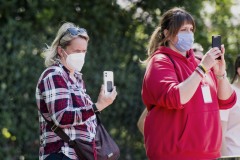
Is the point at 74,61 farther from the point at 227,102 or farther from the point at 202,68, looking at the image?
the point at 227,102

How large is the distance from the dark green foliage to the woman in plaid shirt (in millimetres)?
2199

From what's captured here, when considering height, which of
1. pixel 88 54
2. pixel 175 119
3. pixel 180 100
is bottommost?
pixel 175 119

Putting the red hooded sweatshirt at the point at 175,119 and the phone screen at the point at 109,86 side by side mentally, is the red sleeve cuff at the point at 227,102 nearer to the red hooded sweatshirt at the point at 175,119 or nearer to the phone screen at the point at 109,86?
the red hooded sweatshirt at the point at 175,119

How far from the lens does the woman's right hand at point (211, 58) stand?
4.33 metres

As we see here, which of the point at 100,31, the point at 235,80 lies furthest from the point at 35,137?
the point at 235,80

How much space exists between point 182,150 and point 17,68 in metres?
2.79

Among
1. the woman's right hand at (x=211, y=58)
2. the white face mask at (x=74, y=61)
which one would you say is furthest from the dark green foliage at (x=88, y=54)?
the woman's right hand at (x=211, y=58)

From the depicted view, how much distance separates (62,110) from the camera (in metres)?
4.25

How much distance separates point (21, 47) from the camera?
670cm

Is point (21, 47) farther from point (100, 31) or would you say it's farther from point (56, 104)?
point (56, 104)

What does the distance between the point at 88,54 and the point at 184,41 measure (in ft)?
9.07

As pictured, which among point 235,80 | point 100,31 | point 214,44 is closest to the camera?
point 214,44

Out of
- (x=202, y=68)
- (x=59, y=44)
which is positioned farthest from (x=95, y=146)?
(x=202, y=68)

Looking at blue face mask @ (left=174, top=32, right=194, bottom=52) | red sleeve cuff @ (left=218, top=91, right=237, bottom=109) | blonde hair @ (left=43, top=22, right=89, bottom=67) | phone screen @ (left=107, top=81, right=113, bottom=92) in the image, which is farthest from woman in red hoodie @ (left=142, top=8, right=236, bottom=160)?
blonde hair @ (left=43, top=22, right=89, bottom=67)
